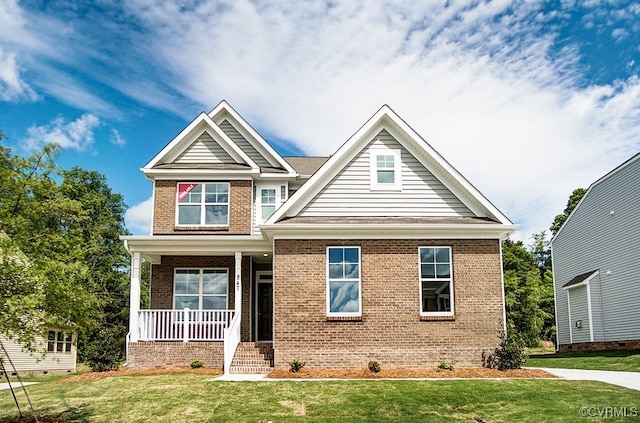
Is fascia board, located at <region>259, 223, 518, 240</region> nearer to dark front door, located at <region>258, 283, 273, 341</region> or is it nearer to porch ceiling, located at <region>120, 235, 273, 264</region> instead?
porch ceiling, located at <region>120, 235, 273, 264</region>

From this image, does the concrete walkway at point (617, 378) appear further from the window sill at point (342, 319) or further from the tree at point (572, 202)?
the tree at point (572, 202)

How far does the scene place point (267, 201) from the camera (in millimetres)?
21219

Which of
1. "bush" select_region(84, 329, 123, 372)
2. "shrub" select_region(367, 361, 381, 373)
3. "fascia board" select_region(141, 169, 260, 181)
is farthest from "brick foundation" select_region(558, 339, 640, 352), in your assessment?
"bush" select_region(84, 329, 123, 372)

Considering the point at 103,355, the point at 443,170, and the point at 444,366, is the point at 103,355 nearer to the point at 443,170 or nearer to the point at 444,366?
the point at 444,366

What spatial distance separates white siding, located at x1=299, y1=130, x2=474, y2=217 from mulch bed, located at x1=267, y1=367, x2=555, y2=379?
4382 millimetres

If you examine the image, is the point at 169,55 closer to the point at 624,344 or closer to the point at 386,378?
the point at 386,378

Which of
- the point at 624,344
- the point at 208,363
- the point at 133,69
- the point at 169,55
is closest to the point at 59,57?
the point at 133,69

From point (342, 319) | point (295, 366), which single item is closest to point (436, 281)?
point (342, 319)

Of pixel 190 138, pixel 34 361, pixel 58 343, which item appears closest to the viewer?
pixel 190 138

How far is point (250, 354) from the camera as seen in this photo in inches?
661

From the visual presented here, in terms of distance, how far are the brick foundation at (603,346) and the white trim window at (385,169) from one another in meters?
12.9

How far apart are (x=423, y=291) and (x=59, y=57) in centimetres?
1251

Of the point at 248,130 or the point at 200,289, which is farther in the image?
the point at 248,130

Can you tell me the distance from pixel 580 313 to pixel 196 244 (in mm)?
18767
